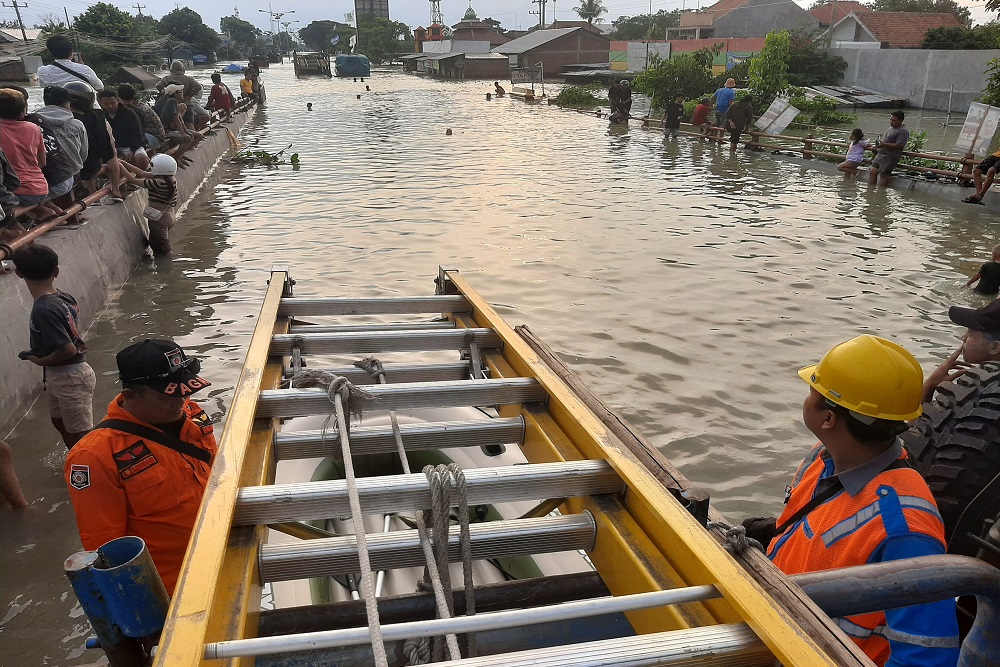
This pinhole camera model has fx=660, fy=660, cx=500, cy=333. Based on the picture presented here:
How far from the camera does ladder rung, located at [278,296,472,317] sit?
4555 mm

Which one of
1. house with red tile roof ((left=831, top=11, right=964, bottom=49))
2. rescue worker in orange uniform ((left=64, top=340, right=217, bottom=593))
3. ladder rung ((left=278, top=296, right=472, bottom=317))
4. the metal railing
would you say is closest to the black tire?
ladder rung ((left=278, top=296, right=472, bottom=317))

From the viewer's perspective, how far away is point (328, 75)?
72.4 metres

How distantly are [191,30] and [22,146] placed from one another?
116907 millimetres

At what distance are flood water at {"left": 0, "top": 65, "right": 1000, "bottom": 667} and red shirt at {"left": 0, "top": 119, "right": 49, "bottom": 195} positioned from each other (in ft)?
5.64

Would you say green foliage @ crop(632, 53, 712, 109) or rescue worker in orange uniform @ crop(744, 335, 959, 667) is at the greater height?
green foliage @ crop(632, 53, 712, 109)

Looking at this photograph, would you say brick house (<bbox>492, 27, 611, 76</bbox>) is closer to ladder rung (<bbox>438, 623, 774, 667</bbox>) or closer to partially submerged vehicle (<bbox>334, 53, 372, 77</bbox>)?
partially submerged vehicle (<bbox>334, 53, 372, 77</bbox>)

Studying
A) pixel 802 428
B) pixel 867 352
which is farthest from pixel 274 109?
pixel 867 352

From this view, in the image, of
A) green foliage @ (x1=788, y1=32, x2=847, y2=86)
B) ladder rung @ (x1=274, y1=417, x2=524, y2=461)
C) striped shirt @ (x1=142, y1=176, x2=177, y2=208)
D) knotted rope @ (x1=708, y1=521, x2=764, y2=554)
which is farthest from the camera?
green foliage @ (x1=788, y1=32, x2=847, y2=86)

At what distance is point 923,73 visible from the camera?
3362cm

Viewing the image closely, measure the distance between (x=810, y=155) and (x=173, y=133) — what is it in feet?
54.7

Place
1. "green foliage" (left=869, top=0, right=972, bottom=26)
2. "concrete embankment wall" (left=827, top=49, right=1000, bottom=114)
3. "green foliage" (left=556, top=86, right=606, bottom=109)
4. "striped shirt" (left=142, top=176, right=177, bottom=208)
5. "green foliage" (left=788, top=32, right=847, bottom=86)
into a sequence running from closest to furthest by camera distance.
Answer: "striped shirt" (left=142, top=176, right=177, bottom=208)
"concrete embankment wall" (left=827, top=49, right=1000, bottom=114)
"green foliage" (left=556, top=86, right=606, bottom=109)
"green foliage" (left=788, top=32, right=847, bottom=86)
"green foliage" (left=869, top=0, right=972, bottom=26)

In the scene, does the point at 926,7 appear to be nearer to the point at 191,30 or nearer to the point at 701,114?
the point at 701,114

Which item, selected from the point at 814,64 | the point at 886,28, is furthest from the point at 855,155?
the point at 886,28

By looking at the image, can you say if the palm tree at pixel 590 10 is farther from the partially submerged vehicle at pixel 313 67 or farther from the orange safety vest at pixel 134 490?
the orange safety vest at pixel 134 490
